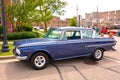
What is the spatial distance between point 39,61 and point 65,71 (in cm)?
108

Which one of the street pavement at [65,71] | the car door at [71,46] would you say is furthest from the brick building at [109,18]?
the street pavement at [65,71]

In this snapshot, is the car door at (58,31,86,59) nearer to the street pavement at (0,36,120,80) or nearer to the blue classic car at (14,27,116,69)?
the blue classic car at (14,27,116,69)

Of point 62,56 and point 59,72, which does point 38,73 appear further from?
point 62,56

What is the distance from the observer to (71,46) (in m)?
7.08

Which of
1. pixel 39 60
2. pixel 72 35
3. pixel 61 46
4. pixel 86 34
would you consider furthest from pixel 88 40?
pixel 39 60

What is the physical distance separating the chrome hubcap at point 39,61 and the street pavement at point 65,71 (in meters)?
0.27

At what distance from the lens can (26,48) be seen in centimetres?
620

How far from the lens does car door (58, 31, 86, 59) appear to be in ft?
22.5

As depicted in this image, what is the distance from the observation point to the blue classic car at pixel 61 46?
20.8 ft

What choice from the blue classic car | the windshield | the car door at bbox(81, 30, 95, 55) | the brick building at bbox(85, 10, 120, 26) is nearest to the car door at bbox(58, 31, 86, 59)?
the blue classic car

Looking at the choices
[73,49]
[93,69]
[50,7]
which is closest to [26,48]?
[73,49]

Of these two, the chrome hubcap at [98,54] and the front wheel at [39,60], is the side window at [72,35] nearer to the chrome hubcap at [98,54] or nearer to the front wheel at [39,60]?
the chrome hubcap at [98,54]

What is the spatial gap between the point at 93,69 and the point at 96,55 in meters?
1.53

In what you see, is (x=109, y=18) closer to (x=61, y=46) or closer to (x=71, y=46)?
(x=71, y=46)
